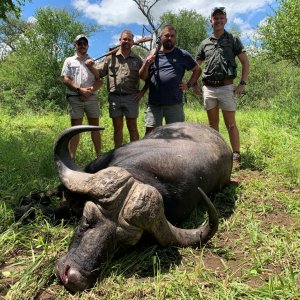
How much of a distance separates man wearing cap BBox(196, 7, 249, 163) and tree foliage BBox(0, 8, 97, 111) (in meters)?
17.1

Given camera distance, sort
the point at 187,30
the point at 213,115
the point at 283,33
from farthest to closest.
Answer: the point at 187,30 < the point at 283,33 < the point at 213,115

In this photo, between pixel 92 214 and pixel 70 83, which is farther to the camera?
pixel 70 83

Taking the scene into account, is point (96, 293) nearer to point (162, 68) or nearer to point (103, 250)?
point (103, 250)

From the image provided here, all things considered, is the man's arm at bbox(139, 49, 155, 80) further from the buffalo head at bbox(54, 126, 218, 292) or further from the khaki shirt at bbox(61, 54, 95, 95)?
the buffalo head at bbox(54, 126, 218, 292)

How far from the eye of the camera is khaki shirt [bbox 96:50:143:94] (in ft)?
19.8

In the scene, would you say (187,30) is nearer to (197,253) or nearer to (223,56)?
(223,56)

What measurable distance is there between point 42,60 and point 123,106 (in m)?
19.7

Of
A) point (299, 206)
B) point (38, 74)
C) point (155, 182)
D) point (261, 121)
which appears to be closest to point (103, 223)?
point (155, 182)

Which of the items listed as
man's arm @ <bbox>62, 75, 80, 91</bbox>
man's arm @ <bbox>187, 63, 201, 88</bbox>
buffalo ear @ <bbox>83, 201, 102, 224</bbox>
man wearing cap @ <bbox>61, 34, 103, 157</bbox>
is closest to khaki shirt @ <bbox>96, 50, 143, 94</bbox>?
man wearing cap @ <bbox>61, 34, 103, 157</bbox>

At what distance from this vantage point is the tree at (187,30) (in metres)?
32.0

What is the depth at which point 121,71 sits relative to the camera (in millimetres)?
6023

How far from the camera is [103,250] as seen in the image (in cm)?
285

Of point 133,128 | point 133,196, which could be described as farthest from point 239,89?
point 133,196

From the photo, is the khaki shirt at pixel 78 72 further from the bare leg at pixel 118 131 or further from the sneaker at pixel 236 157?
the sneaker at pixel 236 157
